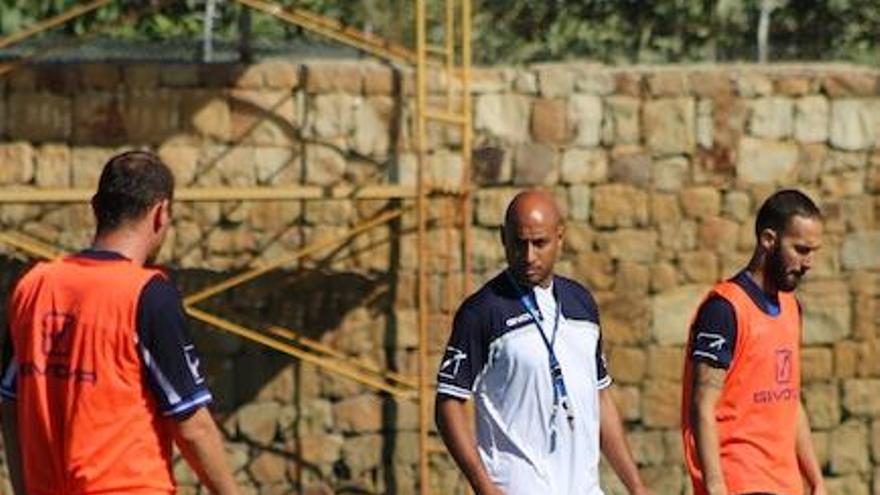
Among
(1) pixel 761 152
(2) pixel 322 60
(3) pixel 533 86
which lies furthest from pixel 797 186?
(2) pixel 322 60

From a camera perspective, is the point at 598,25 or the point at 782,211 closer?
the point at 782,211

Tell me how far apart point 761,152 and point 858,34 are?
6.67 ft

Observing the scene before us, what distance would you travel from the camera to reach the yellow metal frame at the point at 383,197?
43.5 ft

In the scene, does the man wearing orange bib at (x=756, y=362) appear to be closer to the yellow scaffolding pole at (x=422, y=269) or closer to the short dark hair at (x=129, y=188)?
the short dark hair at (x=129, y=188)

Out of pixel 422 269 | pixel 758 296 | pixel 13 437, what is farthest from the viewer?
pixel 422 269

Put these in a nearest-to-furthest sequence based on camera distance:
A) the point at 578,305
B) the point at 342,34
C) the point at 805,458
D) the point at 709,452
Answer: the point at 578,305, the point at 709,452, the point at 805,458, the point at 342,34

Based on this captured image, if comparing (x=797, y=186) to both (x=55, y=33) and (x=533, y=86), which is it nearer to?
(x=533, y=86)

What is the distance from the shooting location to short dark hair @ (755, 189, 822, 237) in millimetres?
9109

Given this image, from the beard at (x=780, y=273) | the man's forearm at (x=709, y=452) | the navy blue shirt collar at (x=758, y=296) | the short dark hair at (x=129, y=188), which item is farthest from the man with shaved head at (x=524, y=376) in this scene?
the short dark hair at (x=129, y=188)

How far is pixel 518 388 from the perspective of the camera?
8.30 m

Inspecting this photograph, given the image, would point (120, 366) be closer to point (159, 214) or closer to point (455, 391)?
point (159, 214)

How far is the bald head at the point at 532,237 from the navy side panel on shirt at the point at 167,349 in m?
1.52

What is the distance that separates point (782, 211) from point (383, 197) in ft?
15.1

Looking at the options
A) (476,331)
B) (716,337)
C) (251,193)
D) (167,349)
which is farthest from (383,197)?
(167,349)
